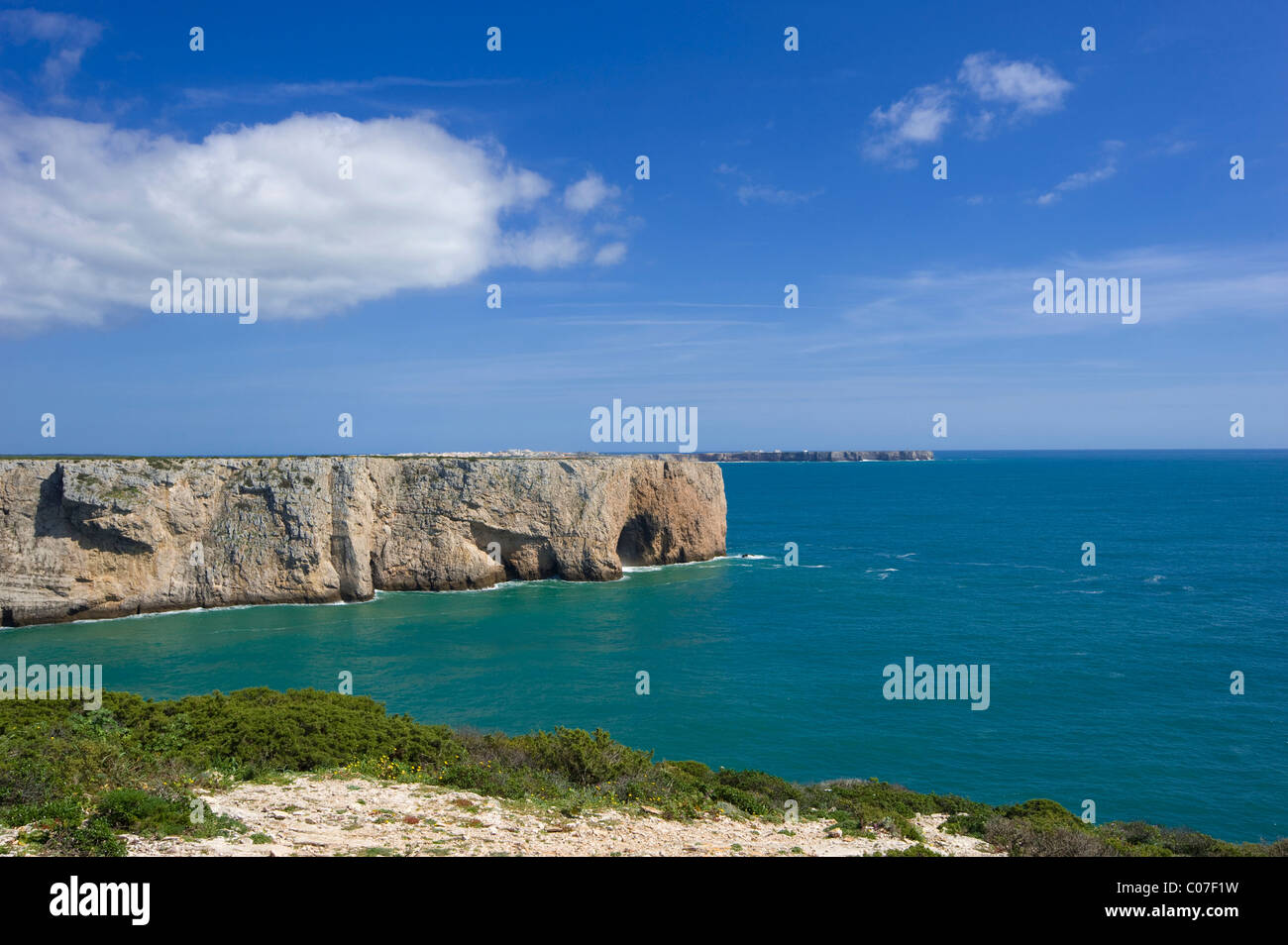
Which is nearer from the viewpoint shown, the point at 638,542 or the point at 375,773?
the point at 375,773

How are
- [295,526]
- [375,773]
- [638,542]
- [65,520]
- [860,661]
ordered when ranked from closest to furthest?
[375,773] → [860,661] → [65,520] → [295,526] → [638,542]

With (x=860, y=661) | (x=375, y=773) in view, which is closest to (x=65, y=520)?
(x=375, y=773)

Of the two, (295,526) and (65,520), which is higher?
(65,520)

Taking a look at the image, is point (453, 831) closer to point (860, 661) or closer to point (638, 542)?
point (860, 661)

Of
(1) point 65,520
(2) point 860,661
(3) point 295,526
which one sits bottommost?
(2) point 860,661

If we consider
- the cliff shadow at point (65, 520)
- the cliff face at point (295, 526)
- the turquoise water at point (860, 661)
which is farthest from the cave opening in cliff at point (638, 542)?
the cliff shadow at point (65, 520)

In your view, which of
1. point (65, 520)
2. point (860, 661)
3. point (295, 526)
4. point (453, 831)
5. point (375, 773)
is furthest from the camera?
point (295, 526)
